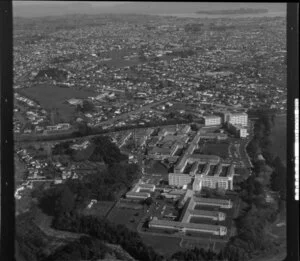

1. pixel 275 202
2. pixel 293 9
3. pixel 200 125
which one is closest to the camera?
pixel 293 9

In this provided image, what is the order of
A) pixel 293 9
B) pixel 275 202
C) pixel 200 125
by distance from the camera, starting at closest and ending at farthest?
pixel 293 9, pixel 275 202, pixel 200 125

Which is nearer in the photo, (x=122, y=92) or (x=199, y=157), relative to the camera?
(x=199, y=157)

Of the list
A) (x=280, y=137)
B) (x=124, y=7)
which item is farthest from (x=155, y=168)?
(x=124, y=7)

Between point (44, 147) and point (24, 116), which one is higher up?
point (24, 116)

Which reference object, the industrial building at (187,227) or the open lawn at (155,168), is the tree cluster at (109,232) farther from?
the open lawn at (155,168)

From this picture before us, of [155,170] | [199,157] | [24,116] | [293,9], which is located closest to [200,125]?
[199,157]

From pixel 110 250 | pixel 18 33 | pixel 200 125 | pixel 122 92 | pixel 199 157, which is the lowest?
pixel 110 250

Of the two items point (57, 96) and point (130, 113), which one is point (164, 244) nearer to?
point (130, 113)

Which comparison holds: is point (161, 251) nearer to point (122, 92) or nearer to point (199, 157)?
point (199, 157)

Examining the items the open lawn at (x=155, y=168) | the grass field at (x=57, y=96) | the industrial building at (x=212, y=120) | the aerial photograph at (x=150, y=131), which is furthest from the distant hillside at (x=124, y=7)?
the open lawn at (x=155, y=168)
